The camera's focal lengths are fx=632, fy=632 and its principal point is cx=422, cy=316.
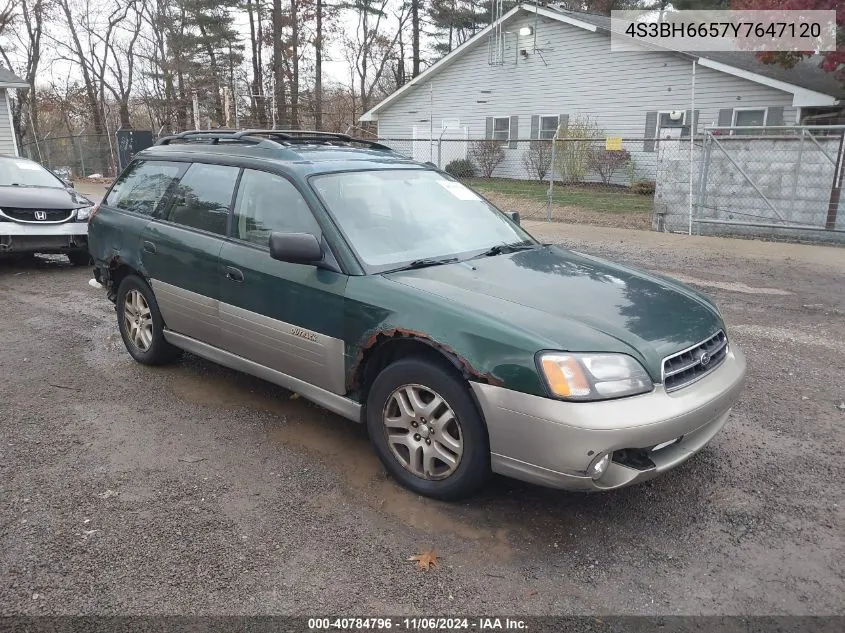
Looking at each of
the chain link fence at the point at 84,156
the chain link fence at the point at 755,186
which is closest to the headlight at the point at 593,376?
the chain link fence at the point at 755,186

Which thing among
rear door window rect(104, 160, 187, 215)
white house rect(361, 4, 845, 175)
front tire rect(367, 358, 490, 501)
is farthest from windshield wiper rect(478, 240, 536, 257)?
white house rect(361, 4, 845, 175)

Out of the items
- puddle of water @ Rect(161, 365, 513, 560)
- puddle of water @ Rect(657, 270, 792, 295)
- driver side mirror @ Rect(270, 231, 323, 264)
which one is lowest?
puddle of water @ Rect(161, 365, 513, 560)

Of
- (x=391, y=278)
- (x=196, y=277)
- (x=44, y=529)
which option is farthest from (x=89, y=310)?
(x=391, y=278)

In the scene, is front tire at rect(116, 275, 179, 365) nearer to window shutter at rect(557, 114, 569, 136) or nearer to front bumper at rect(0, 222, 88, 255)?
front bumper at rect(0, 222, 88, 255)

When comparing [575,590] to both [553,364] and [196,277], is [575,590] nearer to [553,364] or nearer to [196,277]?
[553,364]

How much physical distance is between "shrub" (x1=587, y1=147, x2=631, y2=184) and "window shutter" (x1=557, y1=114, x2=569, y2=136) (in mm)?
1803

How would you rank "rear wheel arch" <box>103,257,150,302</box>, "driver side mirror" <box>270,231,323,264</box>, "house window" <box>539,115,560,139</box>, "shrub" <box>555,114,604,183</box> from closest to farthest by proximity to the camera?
1. "driver side mirror" <box>270,231,323,264</box>
2. "rear wheel arch" <box>103,257,150,302</box>
3. "shrub" <box>555,114,604,183</box>
4. "house window" <box>539,115,560,139</box>

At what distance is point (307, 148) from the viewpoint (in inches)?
165

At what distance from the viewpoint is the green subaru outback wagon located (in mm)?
2699

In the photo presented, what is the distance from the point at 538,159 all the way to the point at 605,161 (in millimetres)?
2595

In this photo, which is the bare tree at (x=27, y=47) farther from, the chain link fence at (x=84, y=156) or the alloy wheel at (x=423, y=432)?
the alloy wheel at (x=423, y=432)

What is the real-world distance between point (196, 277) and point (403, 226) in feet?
4.75

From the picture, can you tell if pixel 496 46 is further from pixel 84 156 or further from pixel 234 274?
pixel 234 274

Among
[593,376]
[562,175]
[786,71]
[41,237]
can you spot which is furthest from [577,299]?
[786,71]
